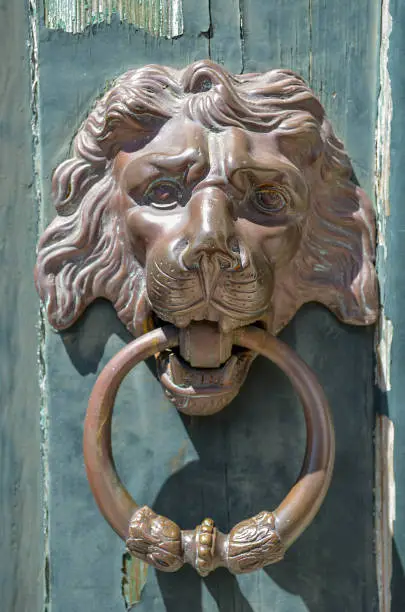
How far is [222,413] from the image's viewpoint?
35.2 inches

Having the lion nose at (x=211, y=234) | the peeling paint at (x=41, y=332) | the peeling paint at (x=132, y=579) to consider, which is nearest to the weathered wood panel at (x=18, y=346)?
the peeling paint at (x=41, y=332)

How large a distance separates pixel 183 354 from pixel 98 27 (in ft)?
1.29

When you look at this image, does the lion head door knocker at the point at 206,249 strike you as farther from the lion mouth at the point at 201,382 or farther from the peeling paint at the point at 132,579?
the peeling paint at the point at 132,579

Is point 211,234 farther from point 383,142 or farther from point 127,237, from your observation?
point 383,142

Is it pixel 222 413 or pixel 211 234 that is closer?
pixel 211 234

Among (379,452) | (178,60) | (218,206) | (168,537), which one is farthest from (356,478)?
(178,60)

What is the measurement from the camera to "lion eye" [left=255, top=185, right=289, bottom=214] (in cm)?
81

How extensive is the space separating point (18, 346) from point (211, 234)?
0.32m

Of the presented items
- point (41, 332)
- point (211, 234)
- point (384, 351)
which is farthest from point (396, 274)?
point (41, 332)

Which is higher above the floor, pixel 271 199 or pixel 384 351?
pixel 271 199

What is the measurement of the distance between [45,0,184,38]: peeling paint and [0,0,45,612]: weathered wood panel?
51 mm

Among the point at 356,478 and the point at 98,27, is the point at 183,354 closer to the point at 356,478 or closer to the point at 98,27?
the point at 356,478

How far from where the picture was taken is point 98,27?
0.91 m

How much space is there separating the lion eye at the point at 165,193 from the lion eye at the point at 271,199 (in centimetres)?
8
